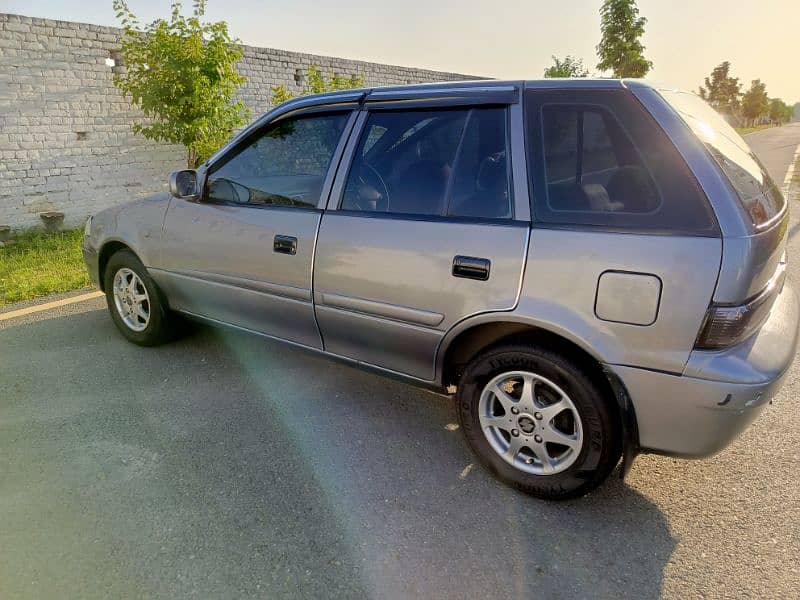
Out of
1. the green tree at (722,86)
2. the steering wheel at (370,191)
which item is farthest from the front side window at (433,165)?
the green tree at (722,86)

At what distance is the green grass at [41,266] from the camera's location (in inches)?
204

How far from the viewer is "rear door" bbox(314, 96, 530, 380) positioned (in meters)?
2.24

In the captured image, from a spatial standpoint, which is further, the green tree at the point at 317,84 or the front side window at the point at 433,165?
the green tree at the point at 317,84

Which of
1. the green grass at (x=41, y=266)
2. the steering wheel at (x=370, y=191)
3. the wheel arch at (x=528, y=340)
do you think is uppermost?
the steering wheel at (x=370, y=191)

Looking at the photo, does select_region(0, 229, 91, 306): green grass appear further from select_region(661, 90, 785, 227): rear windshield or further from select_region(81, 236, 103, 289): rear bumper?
select_region(661, 90, 785, 227): rear windshield

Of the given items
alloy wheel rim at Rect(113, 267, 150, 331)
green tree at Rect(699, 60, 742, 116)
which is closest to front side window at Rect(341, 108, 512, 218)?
alloy wheel rim at Rect(113, 267, 150, 331)

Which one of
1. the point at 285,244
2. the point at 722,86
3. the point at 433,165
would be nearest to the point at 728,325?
the point at 433,165

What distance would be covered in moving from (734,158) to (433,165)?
1.28 metres

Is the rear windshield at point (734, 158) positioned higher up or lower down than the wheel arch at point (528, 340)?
higher up

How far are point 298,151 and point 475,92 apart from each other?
1.15 m

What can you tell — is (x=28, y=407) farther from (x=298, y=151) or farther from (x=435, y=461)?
(x=435, y=461)

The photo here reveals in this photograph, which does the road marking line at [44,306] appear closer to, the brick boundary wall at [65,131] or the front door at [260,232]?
the front door at [260,232]

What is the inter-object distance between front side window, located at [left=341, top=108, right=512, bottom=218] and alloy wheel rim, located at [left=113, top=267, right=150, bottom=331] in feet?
6.44

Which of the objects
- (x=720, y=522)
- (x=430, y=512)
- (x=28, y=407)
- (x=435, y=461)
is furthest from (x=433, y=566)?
(x=28, y=407)
